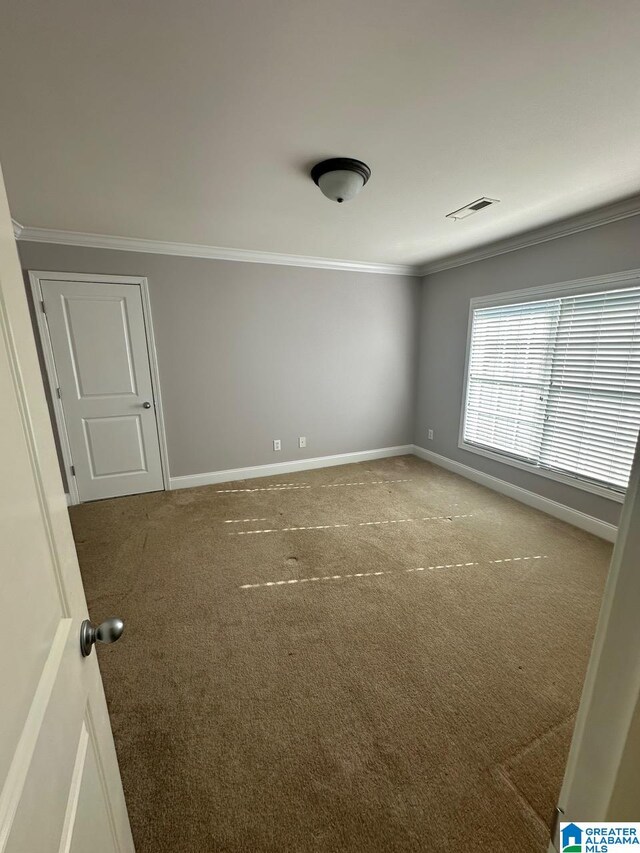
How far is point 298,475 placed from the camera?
419 centimetres

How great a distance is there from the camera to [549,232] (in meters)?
2.93

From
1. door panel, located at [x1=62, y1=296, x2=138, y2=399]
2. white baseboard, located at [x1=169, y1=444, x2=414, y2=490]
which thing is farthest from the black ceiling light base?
white baseboard, located at [x1=169, y1=444, x2=414, y2=490]

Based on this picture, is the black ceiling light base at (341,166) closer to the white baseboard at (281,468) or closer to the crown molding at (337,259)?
the crown molding at (337,259)

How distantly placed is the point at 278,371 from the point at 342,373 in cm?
80

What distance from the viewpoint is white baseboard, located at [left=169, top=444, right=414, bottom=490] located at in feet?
12.6

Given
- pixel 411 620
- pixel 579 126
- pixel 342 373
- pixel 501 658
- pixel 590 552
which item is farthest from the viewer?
pixel 342 373

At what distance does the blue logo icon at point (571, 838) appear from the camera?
0.51 meters

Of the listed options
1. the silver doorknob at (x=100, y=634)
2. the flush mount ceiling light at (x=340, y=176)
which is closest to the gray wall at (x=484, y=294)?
the flush mount ceiling light at (x=340, y=176)

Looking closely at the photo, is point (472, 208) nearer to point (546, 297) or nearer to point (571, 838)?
point (546, 297)

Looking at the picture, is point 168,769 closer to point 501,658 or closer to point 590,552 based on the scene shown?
point 501,658

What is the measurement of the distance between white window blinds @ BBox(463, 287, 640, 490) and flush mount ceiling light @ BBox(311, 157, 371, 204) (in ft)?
6.71

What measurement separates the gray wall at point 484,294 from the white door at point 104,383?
3.23 m

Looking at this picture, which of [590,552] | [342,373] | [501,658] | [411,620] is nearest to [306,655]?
[411,620]

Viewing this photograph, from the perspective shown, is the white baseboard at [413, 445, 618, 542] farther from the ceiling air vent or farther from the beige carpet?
the ceiling air vent
